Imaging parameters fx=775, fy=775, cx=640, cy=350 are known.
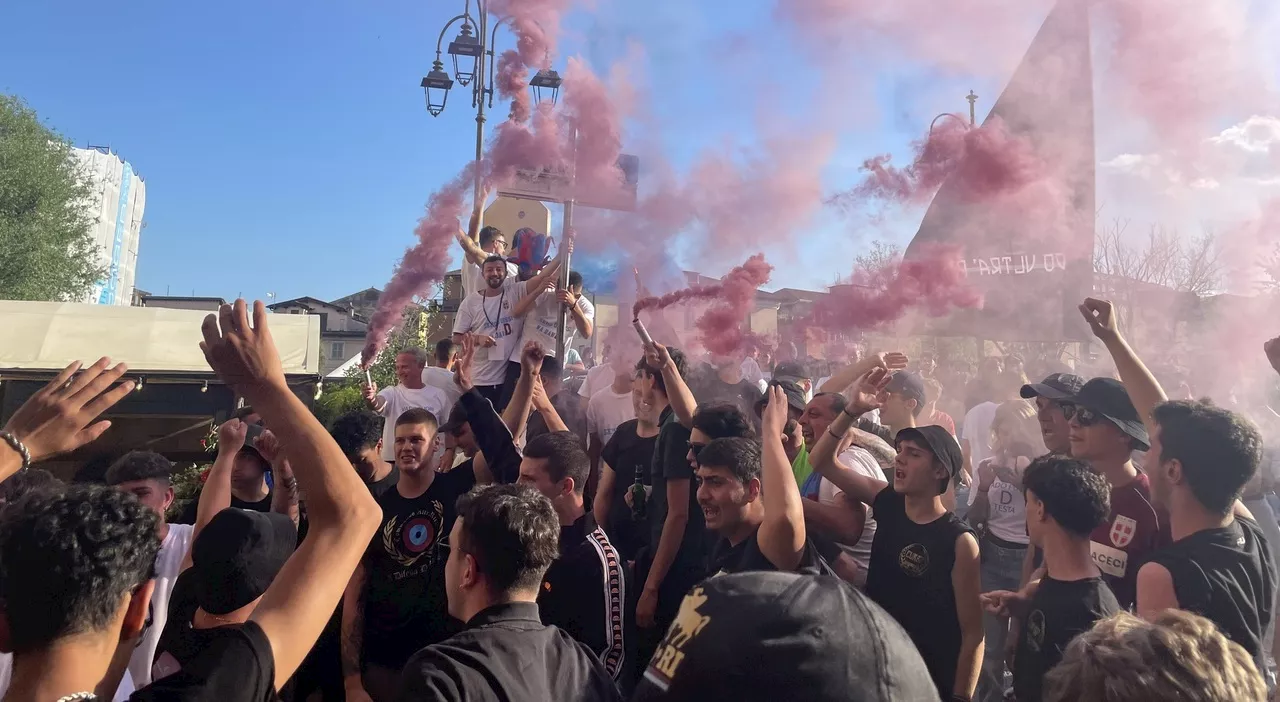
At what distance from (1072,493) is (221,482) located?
3780 millimetres

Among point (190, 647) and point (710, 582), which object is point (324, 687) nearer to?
point (190, 647)

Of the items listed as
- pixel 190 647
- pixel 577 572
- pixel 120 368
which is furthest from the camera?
pixel 577 572

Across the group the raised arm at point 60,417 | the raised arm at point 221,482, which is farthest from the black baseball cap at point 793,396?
the raised arm at point 60,417

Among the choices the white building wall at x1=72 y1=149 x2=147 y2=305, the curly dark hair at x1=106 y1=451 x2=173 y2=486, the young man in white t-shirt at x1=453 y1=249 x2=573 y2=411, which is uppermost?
the white building wall at x1=72 y1=149 x2=147 y2=305

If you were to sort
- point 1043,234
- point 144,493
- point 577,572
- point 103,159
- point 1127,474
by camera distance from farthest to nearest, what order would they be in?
point 103,159 → point 1043,234 → point 144,493 → point 1127,474 → point 577,572

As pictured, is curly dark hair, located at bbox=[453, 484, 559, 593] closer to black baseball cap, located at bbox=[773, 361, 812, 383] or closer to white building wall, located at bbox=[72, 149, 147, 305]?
black baseball cap, located at bbox=[773, 361, 812, 383]

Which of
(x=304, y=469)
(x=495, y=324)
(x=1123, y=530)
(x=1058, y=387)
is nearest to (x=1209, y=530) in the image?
(x=1123, y=530)

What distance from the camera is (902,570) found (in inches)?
137

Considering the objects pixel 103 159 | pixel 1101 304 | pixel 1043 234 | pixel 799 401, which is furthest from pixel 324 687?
pixel 103 159

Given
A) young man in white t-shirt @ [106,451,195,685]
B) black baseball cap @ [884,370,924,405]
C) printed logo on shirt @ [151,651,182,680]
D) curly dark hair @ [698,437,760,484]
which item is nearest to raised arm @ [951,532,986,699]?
curly dark hair @ [698,437,760,484]

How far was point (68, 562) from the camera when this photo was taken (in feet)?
6.05

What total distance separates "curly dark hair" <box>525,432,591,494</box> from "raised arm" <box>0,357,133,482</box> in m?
1.88

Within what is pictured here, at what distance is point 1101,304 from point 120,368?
4317 millimetres

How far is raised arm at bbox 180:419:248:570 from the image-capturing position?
352 centimetres
